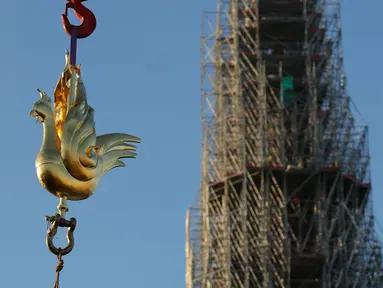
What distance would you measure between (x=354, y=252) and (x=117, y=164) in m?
46.3

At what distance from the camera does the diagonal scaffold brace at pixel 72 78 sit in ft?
32.6

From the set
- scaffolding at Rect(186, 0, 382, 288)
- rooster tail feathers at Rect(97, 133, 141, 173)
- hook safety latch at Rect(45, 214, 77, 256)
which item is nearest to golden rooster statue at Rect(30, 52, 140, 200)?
rooster tail feathers at Rect(97, 133, 141, 173)

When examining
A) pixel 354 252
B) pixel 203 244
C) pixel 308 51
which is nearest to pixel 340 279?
pixel 354 252

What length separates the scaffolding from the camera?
55625mm

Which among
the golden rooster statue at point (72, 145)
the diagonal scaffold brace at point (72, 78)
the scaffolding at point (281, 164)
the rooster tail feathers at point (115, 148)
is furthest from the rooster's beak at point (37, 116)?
the scaffolding at point (281, 164)

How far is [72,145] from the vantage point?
33.3ft

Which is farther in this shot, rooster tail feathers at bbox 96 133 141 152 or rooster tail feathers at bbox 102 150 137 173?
rooster tail feathers at bbox 96 133 141 152

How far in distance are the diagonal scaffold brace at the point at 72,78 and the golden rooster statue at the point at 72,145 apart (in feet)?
0.17

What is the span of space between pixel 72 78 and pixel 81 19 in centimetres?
65

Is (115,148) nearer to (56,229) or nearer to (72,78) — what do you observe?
(72,78)

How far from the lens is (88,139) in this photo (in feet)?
33.8

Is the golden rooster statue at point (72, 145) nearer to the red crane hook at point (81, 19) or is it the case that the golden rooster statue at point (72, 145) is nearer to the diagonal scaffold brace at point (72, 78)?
the diagonal scaffold brace at point (72, 78)

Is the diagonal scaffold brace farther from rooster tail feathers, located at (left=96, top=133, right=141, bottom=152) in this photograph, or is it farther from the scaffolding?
the scaffolding

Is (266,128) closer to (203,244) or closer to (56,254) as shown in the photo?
(203,244)
